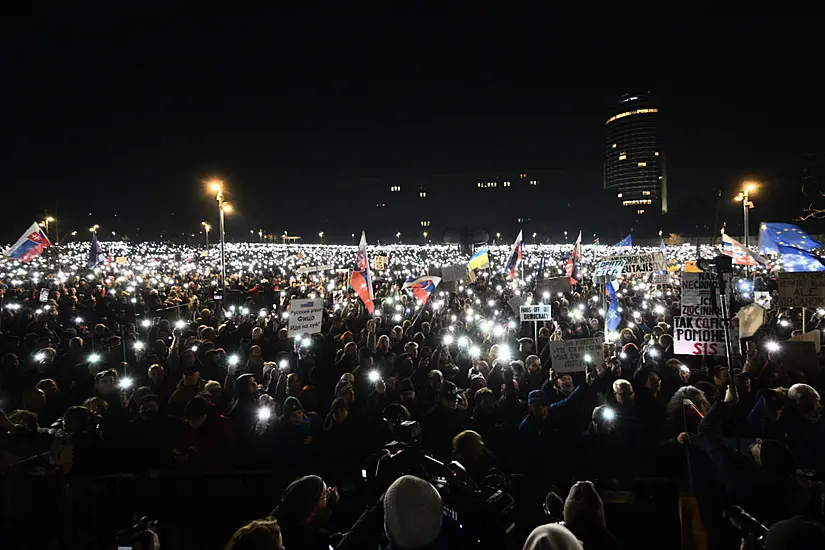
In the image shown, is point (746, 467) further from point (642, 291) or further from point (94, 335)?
point (642, 291)

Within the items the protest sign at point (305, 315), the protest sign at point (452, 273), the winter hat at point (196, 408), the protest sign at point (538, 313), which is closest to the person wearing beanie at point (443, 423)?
the winter hat at point (196, 408)

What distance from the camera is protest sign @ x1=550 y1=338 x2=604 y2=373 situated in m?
7.79

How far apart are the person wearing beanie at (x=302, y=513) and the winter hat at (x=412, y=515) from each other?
81 centimetres

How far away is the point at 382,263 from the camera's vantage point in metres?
25.4

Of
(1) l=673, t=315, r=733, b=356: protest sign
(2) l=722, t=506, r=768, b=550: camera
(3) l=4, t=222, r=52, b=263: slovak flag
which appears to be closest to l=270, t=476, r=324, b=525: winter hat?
(2) l=722, t=506, r=768, b=550: camera

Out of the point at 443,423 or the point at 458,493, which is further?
the point at 443,423

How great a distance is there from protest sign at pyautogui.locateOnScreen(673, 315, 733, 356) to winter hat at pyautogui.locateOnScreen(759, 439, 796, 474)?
155 inches

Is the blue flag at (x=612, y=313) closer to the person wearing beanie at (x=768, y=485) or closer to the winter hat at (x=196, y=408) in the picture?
the person wearing beanie at (x=768, y=485)

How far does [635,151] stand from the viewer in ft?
577

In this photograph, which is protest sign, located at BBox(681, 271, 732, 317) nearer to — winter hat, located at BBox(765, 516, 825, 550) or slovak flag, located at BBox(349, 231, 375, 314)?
winter hat, located at BBox(765, 516, 825, 550)

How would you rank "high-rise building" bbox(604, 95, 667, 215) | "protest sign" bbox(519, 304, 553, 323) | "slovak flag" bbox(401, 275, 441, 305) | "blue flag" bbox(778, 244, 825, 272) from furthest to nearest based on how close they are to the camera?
"high-rise building" bbox(604, 95, 667, 215) < "slovak flag" bbox(401, 275, 441, 305) < "blue flag" bbox(778, 244, 825, 272) < "protest sign" bbox(519, 304, 553, 323)

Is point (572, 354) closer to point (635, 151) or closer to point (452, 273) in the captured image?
point (452, 273)

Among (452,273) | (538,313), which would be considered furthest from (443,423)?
(452,273)

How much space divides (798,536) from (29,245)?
23.3 meters
